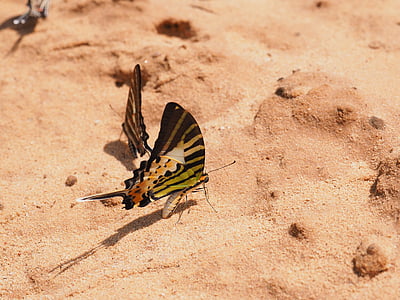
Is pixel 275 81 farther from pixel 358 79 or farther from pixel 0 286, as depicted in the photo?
pixel 0 286

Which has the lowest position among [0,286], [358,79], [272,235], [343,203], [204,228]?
[0,286]

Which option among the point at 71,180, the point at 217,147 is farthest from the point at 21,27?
the point at 217,147

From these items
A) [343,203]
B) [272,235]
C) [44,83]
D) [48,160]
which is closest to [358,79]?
[343,203]

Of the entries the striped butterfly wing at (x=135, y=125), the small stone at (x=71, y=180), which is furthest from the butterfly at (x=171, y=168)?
the small stone at (x=71, y=180)

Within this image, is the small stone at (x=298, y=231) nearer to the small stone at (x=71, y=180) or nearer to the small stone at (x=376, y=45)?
the small stone at (x=71, y=180)

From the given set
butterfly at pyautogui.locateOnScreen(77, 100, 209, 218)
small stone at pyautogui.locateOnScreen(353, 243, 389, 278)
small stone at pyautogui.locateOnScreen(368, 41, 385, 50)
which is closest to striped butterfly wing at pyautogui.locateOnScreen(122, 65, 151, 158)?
butterfly at pyautogui.locateOnScreen(77, 100, 209, 218)

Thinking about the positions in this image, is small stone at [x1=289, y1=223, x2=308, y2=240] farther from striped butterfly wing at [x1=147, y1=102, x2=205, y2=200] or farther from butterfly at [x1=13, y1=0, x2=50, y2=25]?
butterfly at [x1=13, y1=0, x2=50, y2=25]

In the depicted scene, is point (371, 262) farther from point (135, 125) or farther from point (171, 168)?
point (135, 125)
